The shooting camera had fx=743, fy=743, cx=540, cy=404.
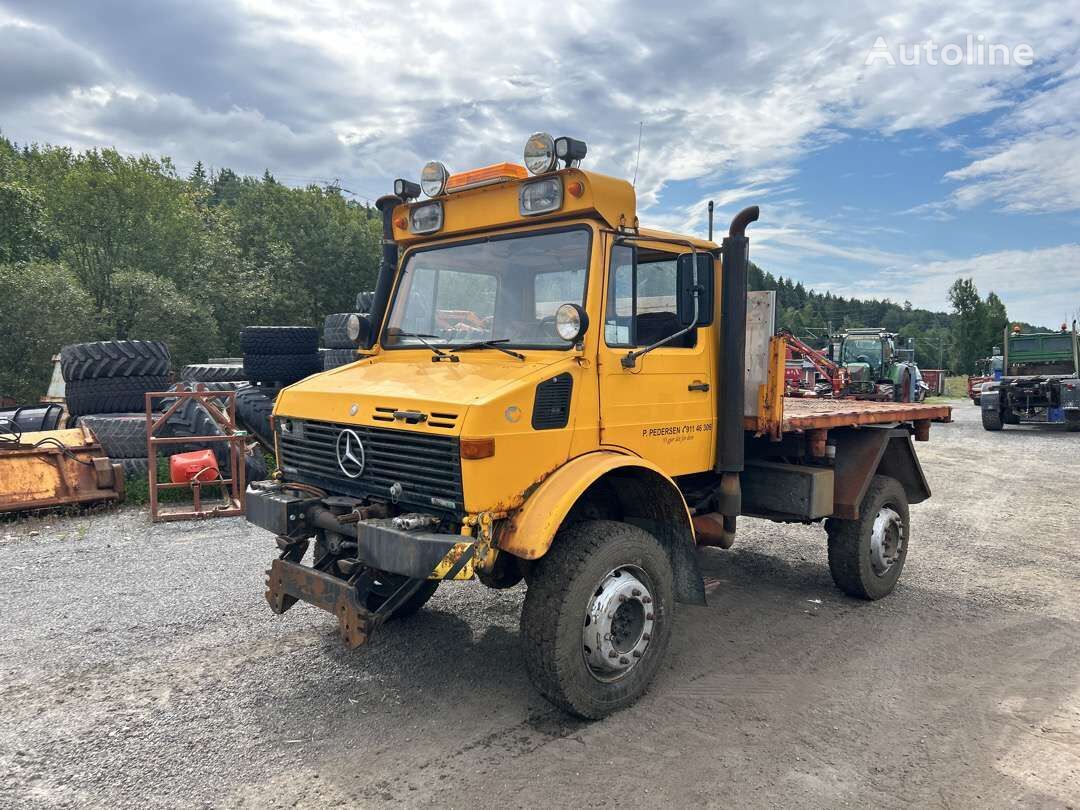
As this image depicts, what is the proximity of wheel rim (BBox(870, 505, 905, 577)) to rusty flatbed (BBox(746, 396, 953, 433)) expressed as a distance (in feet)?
2.53

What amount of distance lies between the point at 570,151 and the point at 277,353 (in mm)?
9105

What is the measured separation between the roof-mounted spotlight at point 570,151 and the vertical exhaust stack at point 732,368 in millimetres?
1153

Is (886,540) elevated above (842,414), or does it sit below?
below

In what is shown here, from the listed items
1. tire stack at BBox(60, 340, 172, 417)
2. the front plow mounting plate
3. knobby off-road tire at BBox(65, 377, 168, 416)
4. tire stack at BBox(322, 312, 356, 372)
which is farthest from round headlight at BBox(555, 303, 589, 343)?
knobby off-road tire at BBox(65, 377, 168, 416)

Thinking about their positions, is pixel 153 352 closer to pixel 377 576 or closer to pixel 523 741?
pixel 377 576

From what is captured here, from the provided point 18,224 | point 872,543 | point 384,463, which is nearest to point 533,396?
point 384,463

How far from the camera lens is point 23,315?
18328 millimetres

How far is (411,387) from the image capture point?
159 inches

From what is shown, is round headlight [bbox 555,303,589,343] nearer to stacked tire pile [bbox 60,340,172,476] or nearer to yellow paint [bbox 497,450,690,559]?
yellow paint [bbox 497,450,690,559]

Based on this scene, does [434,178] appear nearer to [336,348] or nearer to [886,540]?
[886,540]

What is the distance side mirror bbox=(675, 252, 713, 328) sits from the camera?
418 cm

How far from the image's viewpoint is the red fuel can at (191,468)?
29.1 ft

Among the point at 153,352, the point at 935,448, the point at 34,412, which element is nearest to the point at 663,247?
the point at 153,352

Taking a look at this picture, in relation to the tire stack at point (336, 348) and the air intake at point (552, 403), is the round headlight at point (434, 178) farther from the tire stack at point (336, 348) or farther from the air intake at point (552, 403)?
the tire stack at point (336, 348)
